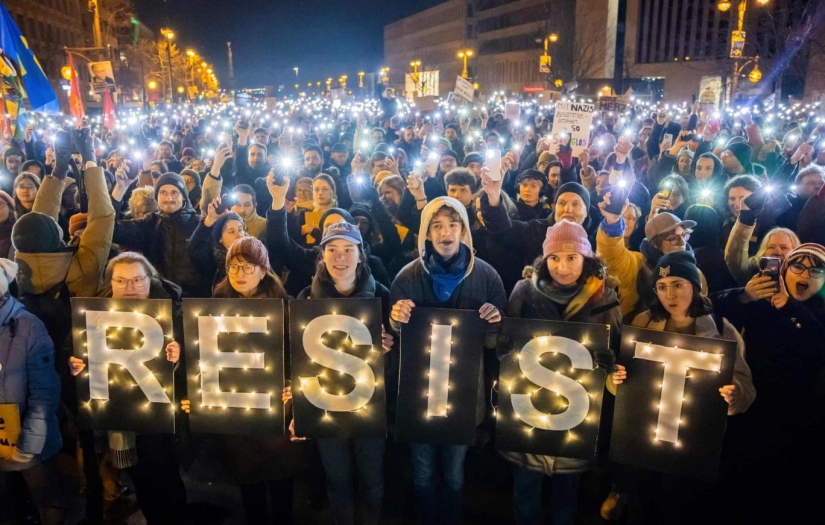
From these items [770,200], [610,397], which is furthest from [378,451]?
[770,200]

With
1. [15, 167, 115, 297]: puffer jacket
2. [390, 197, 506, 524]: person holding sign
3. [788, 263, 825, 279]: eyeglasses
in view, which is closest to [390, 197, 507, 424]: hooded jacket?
[390, 197, 506, 524]: person holding sign

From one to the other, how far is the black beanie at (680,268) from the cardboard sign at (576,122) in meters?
6.71

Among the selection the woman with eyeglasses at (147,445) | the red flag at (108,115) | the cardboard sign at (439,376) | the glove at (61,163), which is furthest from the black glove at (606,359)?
the red flag at (108,115)

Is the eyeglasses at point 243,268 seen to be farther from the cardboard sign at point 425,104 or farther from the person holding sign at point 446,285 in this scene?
the cardboard sign at point 425,104

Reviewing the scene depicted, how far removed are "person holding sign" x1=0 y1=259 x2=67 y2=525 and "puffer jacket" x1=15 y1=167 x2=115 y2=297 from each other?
38cm

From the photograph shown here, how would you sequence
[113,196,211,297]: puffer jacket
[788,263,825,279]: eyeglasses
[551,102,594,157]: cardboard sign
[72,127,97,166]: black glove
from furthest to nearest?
[551,102,594,157]: cardboard sign → [72,127,97,166]: black glove → [113,196,211,297]: puffer jacket → [788,263,825,279]: eyeglasses

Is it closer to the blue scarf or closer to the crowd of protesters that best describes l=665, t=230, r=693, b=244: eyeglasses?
the crowd of protesters

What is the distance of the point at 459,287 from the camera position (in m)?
3.83

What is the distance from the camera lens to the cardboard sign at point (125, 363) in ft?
12.4

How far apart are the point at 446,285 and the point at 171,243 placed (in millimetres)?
2978

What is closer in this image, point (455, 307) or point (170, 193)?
point (455, 307)

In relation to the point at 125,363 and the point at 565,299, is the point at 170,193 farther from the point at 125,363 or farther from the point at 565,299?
the point at 565,299

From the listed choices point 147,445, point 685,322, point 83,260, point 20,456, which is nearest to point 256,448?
point 147,445

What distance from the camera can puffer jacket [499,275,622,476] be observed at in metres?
3.63
